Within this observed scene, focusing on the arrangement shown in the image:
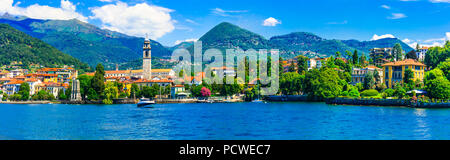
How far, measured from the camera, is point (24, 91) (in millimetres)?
84562

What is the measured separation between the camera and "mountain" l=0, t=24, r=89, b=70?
443 feet

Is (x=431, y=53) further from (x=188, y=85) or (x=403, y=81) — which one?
(x=188, y=85)

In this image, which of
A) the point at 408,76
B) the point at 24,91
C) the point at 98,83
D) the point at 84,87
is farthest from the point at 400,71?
the point at 24,91

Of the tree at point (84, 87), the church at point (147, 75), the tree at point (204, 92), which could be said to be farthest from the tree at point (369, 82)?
the tree at point (84, 87)

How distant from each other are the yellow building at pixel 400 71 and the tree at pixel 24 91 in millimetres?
68445

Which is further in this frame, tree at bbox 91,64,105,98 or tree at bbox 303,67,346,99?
tree at bbox 91,64,105,98

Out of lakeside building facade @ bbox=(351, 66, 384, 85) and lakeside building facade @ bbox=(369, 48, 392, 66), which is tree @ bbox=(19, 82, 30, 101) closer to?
lakeside building facade @ bbox=(351, 66, 384, 85)

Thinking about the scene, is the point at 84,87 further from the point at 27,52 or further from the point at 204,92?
the point at 27,52

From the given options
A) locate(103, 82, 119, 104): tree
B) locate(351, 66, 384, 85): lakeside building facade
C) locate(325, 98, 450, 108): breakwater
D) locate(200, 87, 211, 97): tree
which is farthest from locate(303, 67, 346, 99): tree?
locate(103, 82, 119, 104): tree

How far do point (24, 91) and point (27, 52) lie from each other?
62333mm

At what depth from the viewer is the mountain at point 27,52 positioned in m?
135

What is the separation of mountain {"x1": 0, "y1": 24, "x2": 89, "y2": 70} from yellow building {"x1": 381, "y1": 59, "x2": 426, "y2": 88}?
107 metres
